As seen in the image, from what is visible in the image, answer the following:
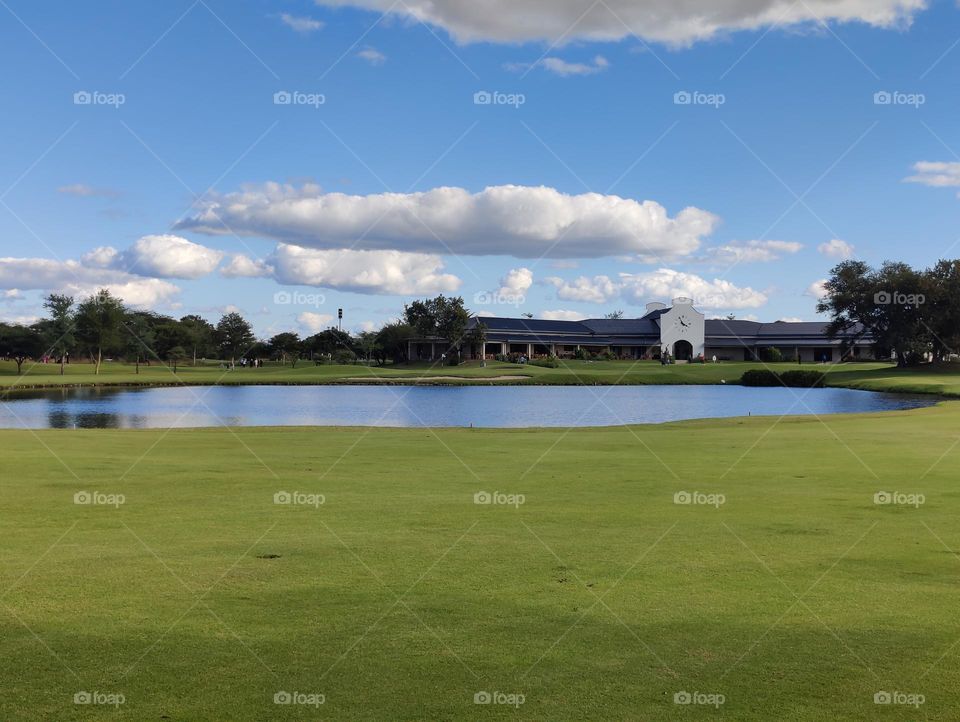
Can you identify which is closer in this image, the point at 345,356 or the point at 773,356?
the point at 773,356

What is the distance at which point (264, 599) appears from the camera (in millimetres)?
8391

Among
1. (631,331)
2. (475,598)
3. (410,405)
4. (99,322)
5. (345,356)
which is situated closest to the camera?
(475,598)

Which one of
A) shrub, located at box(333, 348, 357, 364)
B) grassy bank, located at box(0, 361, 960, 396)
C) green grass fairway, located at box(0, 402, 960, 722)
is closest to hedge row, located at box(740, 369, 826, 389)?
grassy bank, located at box(0, 361, 960, 396)

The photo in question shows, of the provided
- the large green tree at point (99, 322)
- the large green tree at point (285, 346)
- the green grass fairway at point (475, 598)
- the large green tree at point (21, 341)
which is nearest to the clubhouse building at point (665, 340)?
the large green tree at point (285, 346)

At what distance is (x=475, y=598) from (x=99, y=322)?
110 m

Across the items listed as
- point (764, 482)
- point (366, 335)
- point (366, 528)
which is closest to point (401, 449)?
point (764, 482)

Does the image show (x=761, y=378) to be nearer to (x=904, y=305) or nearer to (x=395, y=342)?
(x=904, y=305)

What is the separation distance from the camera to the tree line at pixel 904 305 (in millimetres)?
101438

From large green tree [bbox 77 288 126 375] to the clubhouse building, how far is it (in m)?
49.9

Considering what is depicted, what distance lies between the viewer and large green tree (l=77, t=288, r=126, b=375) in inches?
4225

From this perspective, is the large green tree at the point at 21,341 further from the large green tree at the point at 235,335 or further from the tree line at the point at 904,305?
the tree line at the point at 904,305

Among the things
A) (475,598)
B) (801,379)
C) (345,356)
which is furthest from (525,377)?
(475,598)

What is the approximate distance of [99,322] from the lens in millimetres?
106938

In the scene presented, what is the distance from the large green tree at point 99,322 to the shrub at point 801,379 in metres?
82.7
